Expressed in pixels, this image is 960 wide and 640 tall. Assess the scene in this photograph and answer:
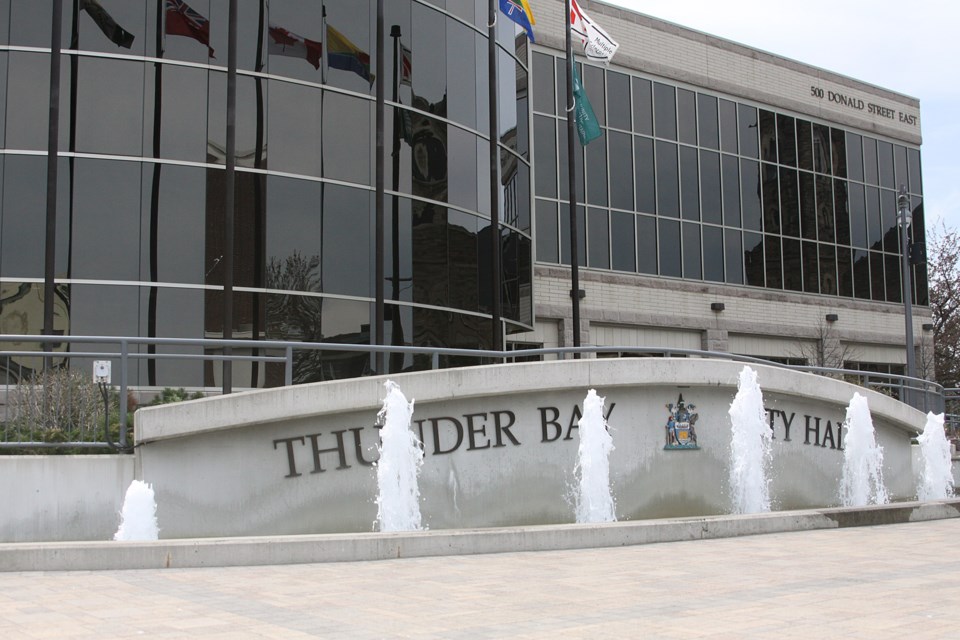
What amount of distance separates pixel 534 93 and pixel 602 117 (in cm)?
258

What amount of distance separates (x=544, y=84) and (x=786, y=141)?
10.8 meters

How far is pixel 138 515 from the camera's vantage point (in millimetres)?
10914

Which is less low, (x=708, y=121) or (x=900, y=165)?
(x=900, y=165)

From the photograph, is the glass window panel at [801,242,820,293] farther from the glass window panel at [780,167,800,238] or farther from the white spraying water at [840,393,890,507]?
the white spraying water at [840,393,890,507]

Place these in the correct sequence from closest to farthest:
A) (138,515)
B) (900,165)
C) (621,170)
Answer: (138,515) → (621,170) → (900,165)

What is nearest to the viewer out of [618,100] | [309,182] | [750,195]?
[309,182]

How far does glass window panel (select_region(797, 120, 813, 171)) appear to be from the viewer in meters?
37.2

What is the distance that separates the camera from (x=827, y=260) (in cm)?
3756

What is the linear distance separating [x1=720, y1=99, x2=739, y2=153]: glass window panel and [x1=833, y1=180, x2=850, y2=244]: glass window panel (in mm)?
5213

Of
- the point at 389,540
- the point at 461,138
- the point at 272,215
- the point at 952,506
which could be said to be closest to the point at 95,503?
the point at 389,540

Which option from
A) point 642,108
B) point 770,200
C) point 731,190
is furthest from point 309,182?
point 770,200

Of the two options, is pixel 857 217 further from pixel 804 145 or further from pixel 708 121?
pixel 708 121

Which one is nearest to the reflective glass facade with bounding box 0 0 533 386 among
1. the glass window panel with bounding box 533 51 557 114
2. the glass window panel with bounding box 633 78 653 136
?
the glass window panel with bounding box 533 51 557 114

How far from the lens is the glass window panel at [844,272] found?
3797 cm
